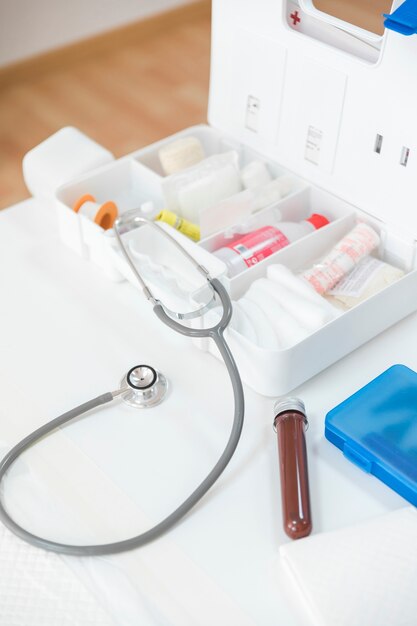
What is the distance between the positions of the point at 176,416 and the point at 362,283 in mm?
287

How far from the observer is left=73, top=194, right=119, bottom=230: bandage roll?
0.99 metres

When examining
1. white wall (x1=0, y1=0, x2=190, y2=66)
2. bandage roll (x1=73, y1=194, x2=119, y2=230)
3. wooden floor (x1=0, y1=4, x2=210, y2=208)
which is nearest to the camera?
bandage roll (x1=73, y1=194, x2=119, y2=230)

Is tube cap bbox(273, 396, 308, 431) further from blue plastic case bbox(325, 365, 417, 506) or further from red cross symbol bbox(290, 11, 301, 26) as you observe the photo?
red cross symbol bbox(290, 11, 301, 26)

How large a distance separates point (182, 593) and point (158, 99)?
2006 mm

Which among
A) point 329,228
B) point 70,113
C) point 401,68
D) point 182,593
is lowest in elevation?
point 70,113

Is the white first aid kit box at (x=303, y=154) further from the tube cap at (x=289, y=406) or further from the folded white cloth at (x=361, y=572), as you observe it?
the folded white cloth at (x=361, y=572)

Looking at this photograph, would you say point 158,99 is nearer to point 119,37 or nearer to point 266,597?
point 119,37

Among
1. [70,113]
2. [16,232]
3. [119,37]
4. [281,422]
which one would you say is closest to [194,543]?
[281,422]

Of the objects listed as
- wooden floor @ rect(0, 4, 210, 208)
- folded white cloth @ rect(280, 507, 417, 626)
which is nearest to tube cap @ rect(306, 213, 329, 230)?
folded white cloth @ rect(280, 507, 417, 626)

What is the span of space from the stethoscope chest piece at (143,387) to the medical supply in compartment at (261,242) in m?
0.18

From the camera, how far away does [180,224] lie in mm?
996

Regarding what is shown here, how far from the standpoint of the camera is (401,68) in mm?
850

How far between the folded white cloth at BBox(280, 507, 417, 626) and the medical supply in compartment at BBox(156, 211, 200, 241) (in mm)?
457

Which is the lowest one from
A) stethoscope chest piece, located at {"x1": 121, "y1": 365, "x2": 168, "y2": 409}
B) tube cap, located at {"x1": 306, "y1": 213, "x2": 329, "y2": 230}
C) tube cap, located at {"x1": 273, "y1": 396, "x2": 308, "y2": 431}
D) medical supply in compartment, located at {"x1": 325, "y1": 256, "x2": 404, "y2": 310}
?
stethoscope chest piece, located at {"x1": 121, "y1": 365, "x2": 168, "y2": 409}
